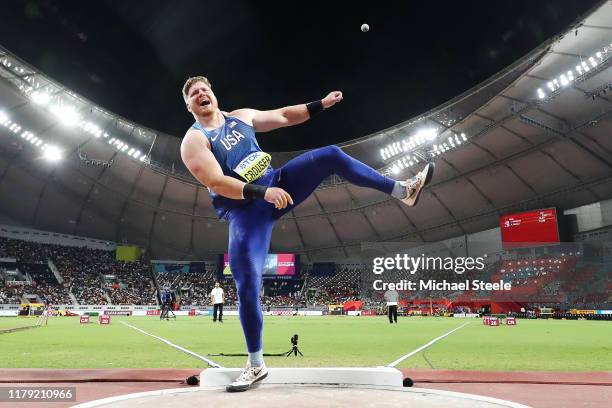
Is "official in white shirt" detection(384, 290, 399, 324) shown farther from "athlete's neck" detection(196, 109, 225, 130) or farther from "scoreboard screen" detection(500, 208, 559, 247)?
"scoreboard screen" detection(500, 208, 559, 247)

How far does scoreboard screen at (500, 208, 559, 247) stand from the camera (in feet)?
108

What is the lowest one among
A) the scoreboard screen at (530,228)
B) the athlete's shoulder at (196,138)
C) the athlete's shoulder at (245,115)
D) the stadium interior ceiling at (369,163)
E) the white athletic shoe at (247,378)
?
A: the white athletic shoe at (247,378)

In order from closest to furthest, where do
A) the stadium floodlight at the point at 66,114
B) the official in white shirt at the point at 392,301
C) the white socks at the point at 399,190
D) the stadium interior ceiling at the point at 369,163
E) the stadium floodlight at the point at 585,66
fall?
the white socks at the point at 399,190 → the official in white shirt at the point at 392,301 → the stadium floodlight at the point at 585,66 → the stadium interior ceiling at the point at 369,163 → the stadium floodlight at the point at 66,114

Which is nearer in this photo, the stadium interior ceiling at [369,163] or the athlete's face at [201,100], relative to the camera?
the athlete's face at [201,100]

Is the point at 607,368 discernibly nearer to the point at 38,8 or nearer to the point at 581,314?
the point at 38,8

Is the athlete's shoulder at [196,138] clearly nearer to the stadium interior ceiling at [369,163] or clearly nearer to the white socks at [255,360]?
the white socks at [255,360]

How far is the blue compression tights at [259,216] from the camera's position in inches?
146

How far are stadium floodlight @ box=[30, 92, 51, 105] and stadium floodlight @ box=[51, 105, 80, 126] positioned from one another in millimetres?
655

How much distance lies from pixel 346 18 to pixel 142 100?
9.04ft

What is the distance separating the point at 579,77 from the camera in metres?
22.8

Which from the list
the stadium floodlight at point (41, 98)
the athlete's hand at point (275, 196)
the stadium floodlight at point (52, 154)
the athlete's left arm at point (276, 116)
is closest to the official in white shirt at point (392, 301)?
the athlete's left arm at point (276, 116)

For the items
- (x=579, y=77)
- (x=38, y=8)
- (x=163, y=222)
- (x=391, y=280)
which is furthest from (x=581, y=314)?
(x=163, y=222)

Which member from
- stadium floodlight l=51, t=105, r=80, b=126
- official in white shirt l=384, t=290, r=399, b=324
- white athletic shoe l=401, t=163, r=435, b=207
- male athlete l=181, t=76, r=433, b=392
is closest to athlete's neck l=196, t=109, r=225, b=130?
male athlete l=181, t=76, r=433, b=392

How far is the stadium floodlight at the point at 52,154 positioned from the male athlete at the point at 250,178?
3570 cm
